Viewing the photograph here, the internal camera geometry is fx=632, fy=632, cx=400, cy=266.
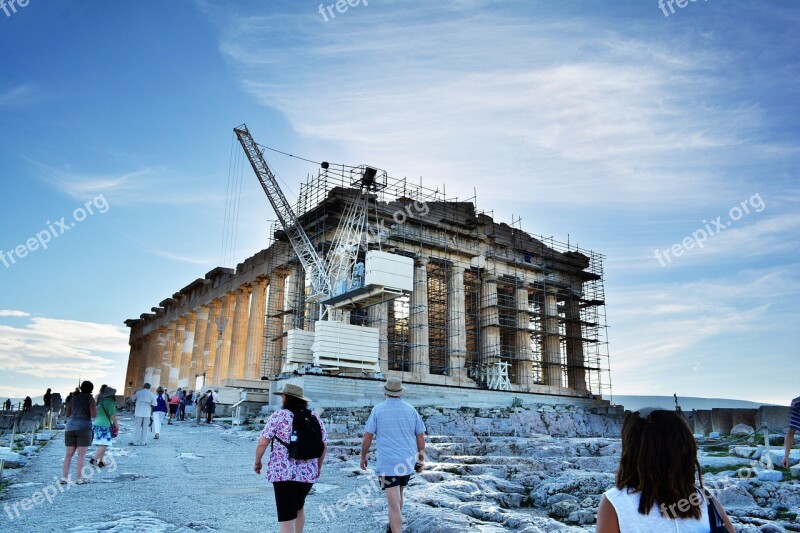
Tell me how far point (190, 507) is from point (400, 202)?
37.1 m

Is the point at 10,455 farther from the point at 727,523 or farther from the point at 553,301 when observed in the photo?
the point at 553,301

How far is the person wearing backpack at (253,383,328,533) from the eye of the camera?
6770 mm

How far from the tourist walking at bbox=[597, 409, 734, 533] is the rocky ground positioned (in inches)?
200

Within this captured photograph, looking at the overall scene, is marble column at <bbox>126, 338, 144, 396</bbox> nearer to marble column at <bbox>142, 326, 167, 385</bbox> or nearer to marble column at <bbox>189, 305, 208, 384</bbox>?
marble column at <bbox>142, 326, 167, 385</bbox>

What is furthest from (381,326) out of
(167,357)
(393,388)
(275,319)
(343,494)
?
(167,357)

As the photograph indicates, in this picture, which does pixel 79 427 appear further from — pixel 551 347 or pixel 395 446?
pixel 551 347

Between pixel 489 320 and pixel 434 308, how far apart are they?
25.6 ft

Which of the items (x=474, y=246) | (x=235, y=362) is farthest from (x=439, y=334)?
(x=235, y=362)

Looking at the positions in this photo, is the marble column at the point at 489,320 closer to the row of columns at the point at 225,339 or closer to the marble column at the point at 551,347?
the marble column at the point at 551,347

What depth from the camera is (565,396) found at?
162 ft

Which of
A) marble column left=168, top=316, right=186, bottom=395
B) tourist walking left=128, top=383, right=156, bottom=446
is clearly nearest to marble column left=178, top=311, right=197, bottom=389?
marble column left=168, top=316, right=186, bottom=395

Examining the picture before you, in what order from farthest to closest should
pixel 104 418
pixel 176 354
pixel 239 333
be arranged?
1. pixel 176 354
2. pixel 239 333
3. pixel 104 418

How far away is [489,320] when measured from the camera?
4981 cm

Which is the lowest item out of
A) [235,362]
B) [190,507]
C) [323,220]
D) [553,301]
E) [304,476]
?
[190,507]
